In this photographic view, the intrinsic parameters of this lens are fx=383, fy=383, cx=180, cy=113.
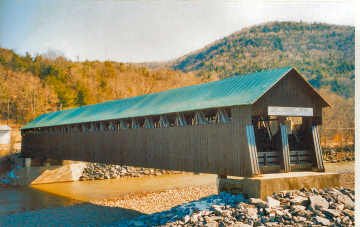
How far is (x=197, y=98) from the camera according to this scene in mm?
12734

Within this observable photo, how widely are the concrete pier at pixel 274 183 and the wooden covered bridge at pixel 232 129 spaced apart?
33 centimetres

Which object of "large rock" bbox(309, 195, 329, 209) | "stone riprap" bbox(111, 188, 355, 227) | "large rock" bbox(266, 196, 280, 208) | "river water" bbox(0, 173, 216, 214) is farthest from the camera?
"river water" bbox(0, 173, 216, 214)

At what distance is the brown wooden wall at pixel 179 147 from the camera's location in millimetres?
10531

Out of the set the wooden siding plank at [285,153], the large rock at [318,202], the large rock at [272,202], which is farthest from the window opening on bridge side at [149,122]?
the large rock at [318,202]

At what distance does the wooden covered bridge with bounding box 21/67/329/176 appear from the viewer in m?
10.6

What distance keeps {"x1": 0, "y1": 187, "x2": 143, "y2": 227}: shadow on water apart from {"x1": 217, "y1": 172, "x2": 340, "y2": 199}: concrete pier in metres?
5.03

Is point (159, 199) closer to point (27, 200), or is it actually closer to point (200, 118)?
Answer: point (200, 118)

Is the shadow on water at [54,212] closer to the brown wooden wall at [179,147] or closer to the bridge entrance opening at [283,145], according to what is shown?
the brown wooden wall at [179,147]

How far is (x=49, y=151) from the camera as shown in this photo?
23031 mm

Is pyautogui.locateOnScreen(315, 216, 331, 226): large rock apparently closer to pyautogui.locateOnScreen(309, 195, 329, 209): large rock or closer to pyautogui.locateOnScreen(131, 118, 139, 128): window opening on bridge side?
pyautogui.locateOnScreen(309, 195, 329, 209): large rock

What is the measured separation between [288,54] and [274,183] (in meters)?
65.4


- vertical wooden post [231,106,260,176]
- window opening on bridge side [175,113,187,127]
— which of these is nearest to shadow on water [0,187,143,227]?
window opening on bridge side [175,113,187,127]

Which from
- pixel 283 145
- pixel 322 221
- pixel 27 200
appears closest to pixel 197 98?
pixel 283 145

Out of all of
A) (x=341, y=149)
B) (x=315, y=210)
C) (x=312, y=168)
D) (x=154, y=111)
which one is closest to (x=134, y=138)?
(x=154, y=111)
